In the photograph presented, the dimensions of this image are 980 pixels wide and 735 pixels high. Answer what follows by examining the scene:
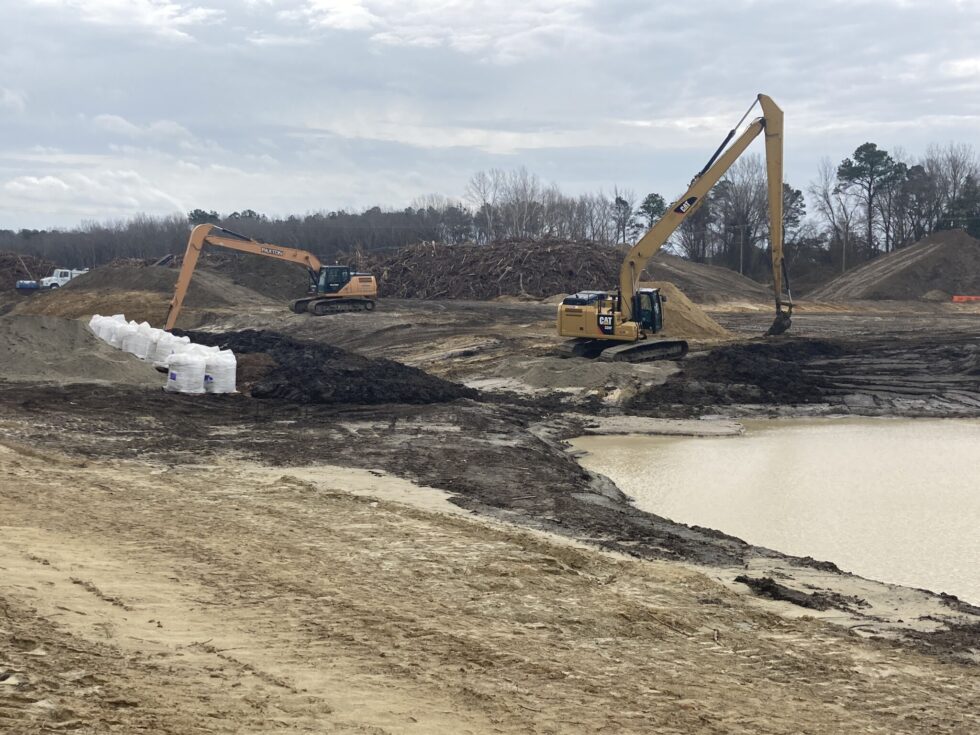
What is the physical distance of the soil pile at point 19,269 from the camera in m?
63.3

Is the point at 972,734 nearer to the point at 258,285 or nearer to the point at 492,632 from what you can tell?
the point at 492,632

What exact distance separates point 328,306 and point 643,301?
16963 millimetres

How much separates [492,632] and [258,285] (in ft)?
163

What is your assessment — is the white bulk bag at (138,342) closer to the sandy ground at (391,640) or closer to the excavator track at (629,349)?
the excavator track at (629,349)

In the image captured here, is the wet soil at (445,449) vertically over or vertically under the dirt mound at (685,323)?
under

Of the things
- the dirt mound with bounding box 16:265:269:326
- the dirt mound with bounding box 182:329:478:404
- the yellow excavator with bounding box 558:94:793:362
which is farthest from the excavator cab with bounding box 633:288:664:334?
the dirt mound with bounding box 16:265:269:326

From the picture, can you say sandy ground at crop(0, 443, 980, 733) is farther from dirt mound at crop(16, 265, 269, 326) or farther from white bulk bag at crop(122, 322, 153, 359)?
dirt mound at crop(16, 265, 269, 326)

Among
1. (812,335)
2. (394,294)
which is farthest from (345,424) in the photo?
(394,294)

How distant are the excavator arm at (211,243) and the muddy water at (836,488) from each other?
18065 millimetres

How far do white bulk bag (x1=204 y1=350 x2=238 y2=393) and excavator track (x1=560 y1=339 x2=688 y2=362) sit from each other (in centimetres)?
930

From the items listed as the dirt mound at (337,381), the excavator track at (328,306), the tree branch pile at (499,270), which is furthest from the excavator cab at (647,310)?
the tree branch pile at (499,270)

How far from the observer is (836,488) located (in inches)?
564

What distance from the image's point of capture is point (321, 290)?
38.6 m

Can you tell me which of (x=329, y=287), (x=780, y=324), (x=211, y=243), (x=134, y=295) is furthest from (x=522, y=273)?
(x=780, y=324)
